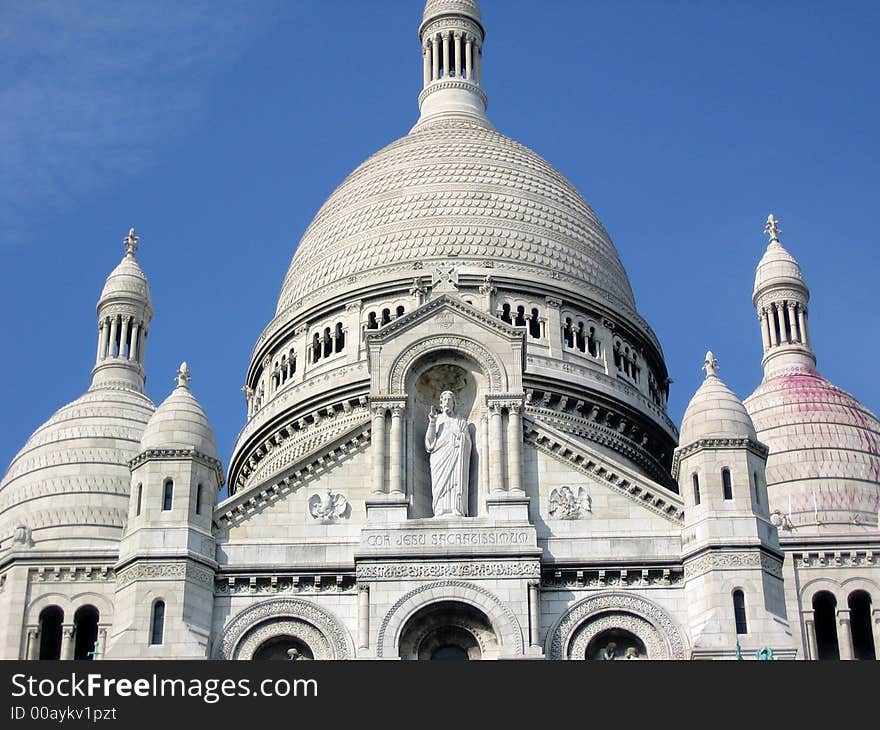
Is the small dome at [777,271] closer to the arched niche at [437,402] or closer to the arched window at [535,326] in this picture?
the arched window at [535,326]

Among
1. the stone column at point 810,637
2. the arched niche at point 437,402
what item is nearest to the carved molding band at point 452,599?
the arched niche at point 437,402

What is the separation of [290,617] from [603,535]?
7.47 meters

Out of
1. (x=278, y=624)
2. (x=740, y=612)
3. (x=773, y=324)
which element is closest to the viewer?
(x=740, y=612)

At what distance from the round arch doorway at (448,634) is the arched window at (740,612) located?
5322 mm

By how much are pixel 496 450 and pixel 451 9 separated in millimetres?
40274

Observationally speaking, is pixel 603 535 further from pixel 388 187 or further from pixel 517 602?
pixel 388 187

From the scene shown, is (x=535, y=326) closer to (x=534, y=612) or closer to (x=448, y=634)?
(x=448, y=634)

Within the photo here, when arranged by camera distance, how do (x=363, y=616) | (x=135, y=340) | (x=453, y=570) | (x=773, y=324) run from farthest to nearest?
1. (x=773, y=324)
2. (x=135, y=340)
3. (x=453, y=570)
4. (x=363, y=616)

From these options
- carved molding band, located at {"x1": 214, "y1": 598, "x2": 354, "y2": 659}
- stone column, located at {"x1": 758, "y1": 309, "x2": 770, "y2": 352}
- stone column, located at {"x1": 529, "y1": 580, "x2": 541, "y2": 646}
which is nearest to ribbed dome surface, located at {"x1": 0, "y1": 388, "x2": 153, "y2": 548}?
carved molding band, located at {"x1": 214, "y1": 598, "x2": 354, "y2": 659}

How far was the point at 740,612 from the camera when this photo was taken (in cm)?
4506

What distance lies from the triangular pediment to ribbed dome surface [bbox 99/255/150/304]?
887 inches

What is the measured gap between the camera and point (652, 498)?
1877 inches

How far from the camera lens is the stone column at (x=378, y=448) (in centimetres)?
4766

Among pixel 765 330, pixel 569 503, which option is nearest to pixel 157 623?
pixel 569 503
